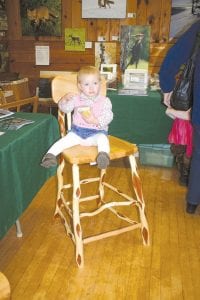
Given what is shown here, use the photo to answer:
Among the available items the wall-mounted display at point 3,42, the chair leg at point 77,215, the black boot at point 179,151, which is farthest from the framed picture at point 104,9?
the chair leg at point 77,215

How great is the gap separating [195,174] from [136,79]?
1164 mm

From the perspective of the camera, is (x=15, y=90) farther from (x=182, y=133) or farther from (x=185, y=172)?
(x=185, y=172)

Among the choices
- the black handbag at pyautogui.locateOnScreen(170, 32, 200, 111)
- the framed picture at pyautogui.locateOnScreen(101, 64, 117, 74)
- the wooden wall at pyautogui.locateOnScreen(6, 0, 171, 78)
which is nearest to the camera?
the black handbag at pyautogui.locateOnScreen(170, 32, 200, 111)

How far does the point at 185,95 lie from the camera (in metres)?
1.90

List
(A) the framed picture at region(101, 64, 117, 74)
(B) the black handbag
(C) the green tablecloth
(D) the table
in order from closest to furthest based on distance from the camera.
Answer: (D) the table → (B) the black handbag → (C) the green tablecloth → (A) the framed picture at region(101, 64, 117, 74)

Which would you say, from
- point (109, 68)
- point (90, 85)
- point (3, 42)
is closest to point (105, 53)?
point (109, 68)

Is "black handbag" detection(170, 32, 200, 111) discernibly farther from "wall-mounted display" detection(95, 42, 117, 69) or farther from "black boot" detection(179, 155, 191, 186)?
"wall-mounted display" detection(95, 42, 117, 69)

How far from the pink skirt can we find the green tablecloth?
0.34 ft

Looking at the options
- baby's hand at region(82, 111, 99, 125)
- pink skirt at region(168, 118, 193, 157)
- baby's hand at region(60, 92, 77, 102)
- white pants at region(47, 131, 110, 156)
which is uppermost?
baby's hand at region(60, 92, 77, 102)

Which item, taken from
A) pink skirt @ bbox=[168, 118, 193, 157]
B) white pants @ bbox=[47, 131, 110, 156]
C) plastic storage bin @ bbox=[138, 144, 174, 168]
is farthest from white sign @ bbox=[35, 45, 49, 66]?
white pants @ bbox=[47, 131, 110, 156]

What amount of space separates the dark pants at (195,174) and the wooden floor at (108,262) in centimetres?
13

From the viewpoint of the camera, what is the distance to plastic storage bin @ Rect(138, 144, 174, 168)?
2.86 m

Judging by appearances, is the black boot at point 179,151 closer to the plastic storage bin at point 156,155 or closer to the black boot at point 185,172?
the black boot at point 185,172

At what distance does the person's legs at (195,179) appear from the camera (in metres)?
1.99
